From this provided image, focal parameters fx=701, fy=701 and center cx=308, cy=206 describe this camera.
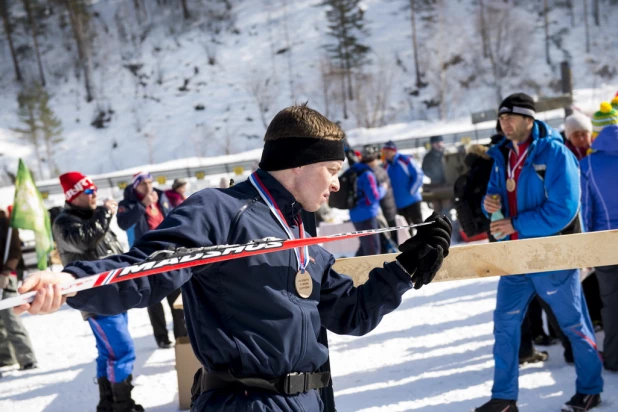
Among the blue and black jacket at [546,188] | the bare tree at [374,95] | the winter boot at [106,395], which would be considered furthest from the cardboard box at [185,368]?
the bare tree at [374,95]

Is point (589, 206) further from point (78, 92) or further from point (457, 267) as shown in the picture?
point (78, 92)

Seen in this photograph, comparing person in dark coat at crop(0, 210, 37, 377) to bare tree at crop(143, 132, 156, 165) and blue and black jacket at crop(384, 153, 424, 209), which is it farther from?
bare tree at crop(143, 132, 156, 165)

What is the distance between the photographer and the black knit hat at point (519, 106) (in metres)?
4.27

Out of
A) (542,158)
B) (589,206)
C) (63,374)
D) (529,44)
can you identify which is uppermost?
(529,44)

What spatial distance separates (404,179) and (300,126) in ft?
26.5

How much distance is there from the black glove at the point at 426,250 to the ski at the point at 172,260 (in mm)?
502

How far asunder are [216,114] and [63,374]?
43190 mm

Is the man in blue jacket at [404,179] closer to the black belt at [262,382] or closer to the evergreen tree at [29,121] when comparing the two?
the black belt at [262,382]

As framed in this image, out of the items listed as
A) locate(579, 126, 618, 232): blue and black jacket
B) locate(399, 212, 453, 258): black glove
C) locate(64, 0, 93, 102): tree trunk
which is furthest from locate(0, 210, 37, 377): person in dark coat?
locate(64, 0, 93, 102): tree trunk

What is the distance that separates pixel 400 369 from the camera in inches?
226

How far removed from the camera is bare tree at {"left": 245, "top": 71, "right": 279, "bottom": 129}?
4900 centimetres

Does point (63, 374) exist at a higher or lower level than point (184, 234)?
lower

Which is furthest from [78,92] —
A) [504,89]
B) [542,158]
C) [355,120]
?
[542,158]

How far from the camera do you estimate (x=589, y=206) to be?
4.87 metres
